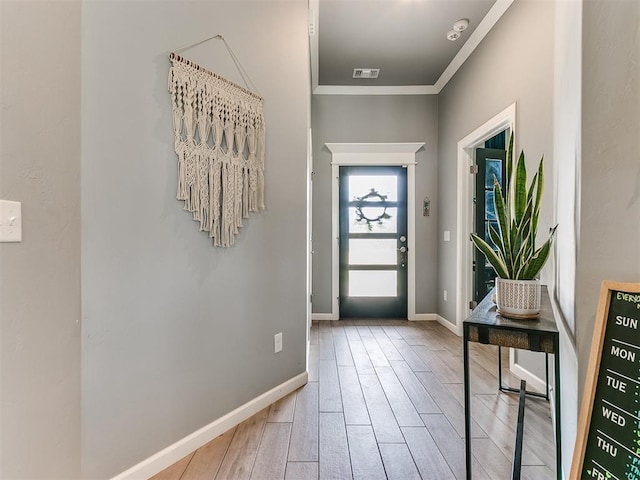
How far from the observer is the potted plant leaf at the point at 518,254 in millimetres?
1246

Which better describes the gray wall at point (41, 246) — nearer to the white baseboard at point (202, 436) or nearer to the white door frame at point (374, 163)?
the white baseboard at point (202, 436)

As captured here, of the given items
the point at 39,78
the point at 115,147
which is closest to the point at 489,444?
the point at 115,147

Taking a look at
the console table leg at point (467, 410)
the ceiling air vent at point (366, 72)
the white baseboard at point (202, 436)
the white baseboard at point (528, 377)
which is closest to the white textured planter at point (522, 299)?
the console table leg at point (467, 410)

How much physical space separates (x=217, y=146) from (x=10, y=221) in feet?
2.97

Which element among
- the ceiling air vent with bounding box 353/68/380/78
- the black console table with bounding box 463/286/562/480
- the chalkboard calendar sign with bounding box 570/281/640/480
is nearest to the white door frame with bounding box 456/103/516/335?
the ceiling air vent with bounding box 353/68/380/78

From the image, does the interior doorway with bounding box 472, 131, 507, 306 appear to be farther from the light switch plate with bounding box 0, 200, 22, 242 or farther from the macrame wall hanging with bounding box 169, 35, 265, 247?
the light switch plate with bounding box 0, 200, 22, 242

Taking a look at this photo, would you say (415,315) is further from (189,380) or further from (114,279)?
(114,279)

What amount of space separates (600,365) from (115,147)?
1.78 m

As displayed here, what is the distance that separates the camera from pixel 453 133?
3.66m

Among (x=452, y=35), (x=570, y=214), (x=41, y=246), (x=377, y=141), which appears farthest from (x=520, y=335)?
(x=377, y=141)

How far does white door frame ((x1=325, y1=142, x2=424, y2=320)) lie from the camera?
410 centimetres

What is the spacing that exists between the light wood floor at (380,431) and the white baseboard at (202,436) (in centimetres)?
3

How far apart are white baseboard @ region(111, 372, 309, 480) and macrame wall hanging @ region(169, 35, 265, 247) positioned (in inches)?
37.4

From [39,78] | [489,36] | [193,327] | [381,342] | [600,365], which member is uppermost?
[489,36]
